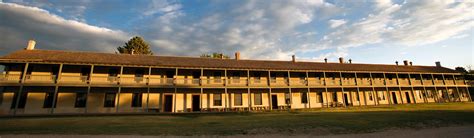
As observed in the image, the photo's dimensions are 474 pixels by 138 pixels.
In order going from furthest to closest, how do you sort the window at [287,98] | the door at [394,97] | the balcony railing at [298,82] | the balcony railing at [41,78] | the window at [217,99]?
1. the door at [394,97]
2. the window at [287,98]
3. the balcony railing at [298,82]
4. the window at [217,99]
5. the balcony railing at [41,78]

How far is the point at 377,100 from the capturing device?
1168 inches

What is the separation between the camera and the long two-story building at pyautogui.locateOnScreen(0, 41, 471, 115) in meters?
19.0

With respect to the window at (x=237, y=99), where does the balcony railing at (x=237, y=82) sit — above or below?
above

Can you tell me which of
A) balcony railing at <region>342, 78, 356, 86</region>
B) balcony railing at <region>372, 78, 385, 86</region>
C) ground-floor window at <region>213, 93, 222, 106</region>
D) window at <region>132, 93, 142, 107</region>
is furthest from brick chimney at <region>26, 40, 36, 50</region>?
balcony railing at <region>372, 78, 385, 86</region>

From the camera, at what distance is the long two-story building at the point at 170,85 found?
18953mm

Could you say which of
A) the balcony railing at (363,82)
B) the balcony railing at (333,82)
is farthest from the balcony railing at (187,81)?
the balcony railing at (363,82)

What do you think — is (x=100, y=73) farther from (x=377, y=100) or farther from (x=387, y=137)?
(x=377, y=100)

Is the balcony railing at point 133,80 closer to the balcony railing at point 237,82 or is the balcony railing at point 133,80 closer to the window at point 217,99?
the window at point 217,99

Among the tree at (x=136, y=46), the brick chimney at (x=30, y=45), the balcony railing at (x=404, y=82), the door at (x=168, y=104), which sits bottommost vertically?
the door at (x=168, y=104)

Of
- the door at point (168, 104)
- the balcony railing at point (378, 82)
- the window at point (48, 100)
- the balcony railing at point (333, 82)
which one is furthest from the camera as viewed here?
the balcony railing at point (378, 82)

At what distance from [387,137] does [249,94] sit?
50.1ft

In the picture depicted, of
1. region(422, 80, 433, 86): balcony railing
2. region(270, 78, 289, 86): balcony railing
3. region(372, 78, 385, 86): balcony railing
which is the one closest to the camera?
region(270, 78, 289, 86): balcony railing

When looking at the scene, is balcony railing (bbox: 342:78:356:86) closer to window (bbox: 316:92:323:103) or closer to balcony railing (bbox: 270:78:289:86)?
window (bbox: 316:92:323:103)

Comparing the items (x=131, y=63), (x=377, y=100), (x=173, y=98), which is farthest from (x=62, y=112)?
(x=377, y=100)
